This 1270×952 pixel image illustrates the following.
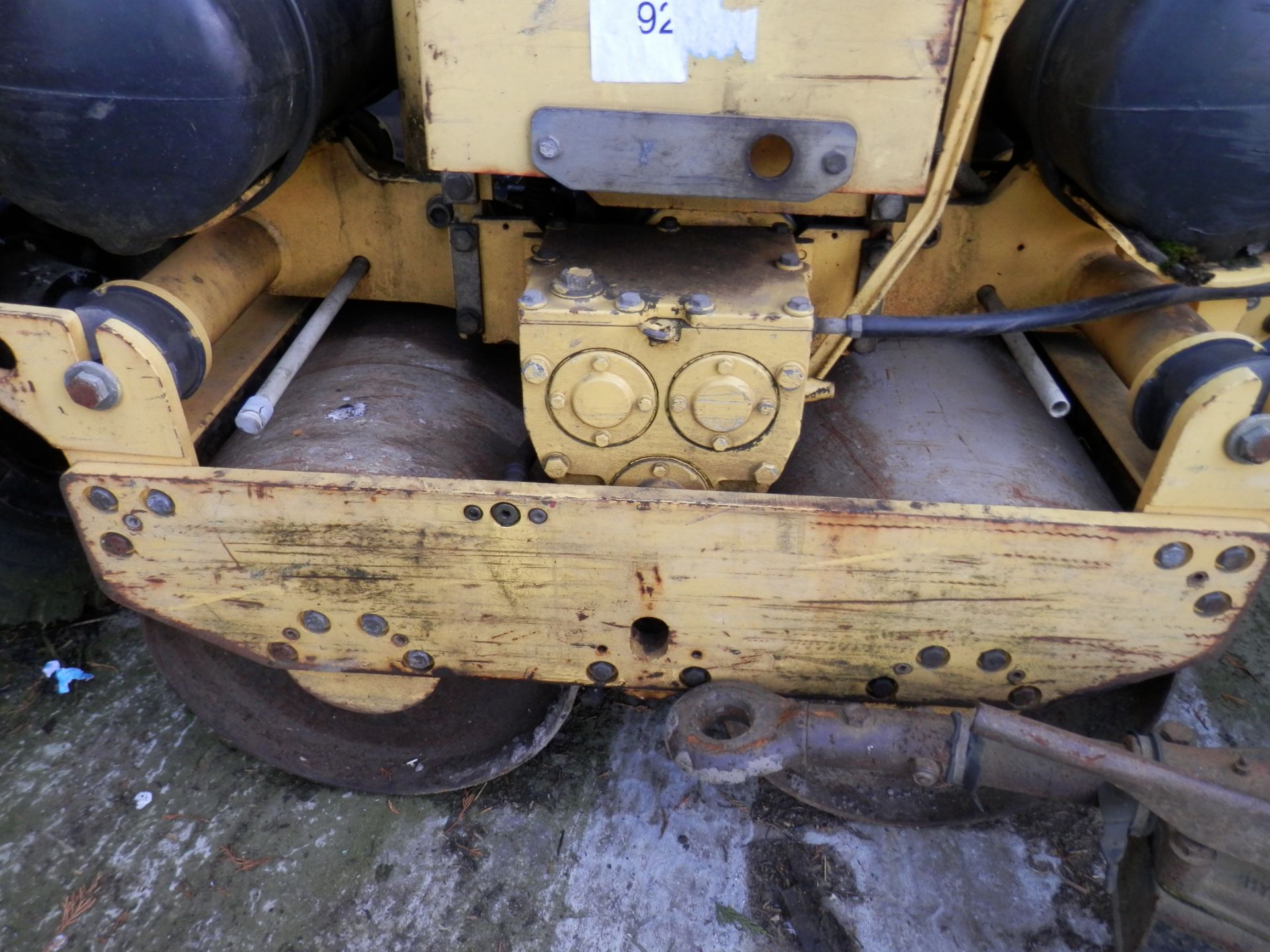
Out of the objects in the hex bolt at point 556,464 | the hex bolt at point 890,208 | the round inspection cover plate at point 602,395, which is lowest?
the hex bolt at point 556,464

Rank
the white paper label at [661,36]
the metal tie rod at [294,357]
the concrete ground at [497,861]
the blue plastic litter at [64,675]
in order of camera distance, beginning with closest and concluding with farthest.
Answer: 1. the white paper label at [661,36]
2. the metal tie rod at [294,357]
3. the concrete ground at [497,861]
4. the blue plastic litter at [64,675]

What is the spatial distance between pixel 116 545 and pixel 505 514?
704 mm

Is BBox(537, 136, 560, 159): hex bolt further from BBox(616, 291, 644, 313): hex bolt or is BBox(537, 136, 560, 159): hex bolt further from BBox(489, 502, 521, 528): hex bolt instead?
BBox(489, 502, 521, 528): hex bolt

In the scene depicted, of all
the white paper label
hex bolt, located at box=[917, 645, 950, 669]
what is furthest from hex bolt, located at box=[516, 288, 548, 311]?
hex bolt, located at box=[917, 645, 950, 669]

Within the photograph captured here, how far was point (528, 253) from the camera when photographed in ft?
5.86

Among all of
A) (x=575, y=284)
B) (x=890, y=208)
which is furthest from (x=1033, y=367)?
(x=575, y=284)

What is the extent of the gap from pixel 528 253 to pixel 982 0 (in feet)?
2.95

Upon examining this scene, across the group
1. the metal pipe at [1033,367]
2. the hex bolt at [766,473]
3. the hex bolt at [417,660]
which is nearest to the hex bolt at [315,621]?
the hex bolt at [417,660]

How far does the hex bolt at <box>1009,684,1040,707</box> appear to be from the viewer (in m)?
1.61

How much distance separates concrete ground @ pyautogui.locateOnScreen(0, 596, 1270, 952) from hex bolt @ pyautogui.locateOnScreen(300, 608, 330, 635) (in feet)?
2.01

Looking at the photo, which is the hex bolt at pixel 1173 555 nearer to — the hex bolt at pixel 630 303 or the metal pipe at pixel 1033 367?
the metal pipe at pixel 1033 367

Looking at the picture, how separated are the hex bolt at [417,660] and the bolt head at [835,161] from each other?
3.58ft

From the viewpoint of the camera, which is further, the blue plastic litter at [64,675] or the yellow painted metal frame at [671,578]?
the blue plastic litter at [64,675]

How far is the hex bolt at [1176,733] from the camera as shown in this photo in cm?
149
